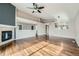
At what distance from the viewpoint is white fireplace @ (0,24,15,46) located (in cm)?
286

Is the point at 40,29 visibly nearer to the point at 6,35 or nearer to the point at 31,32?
the point at 31,32

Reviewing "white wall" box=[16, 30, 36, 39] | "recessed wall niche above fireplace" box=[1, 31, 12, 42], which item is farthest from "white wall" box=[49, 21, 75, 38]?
"recessed wall niche above fireplace" box=[1, 31, 12, 42]

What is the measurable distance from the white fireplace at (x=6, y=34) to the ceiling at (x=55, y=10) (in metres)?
0.84

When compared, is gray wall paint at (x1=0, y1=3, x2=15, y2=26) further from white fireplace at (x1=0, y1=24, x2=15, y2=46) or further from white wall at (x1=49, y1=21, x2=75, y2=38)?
white wall at (x1=49, y1=21, x2=75, y2=38)

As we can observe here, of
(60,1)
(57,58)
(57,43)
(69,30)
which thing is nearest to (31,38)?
(57,43)

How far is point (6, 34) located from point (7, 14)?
67 centimetres

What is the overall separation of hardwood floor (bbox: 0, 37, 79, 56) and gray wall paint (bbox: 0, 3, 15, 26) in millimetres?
806

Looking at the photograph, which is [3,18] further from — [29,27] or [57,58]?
[57,58]

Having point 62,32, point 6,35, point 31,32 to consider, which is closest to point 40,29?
point 31,32

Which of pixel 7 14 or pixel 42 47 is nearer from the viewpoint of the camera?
pixel 42 47

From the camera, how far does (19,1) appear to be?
2512 mm

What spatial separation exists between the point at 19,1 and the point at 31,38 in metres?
1.12

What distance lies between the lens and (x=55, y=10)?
2.59m

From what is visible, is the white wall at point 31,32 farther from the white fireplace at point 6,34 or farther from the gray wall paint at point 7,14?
the gray wall paint at point 7,14
